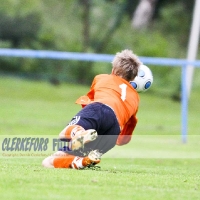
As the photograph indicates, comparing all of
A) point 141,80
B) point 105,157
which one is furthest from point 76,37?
point 141,80

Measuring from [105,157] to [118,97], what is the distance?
3857mm

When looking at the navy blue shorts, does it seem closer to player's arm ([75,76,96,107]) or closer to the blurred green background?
player's arm ([75,76,96,107])

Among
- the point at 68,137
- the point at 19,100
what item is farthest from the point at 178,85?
the point at 68,137

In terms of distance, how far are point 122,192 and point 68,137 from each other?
4.44ft

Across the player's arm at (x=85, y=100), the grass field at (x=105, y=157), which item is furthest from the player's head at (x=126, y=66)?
the grass field at (x=105, y=157)

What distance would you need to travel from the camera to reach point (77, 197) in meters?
5.17

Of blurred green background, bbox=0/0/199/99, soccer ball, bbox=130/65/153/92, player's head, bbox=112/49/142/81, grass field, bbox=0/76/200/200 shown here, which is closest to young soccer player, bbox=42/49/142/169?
player's head, bbox=112/49/142/81

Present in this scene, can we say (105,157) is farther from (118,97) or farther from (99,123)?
(99,123)

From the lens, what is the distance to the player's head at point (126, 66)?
23.8 feet

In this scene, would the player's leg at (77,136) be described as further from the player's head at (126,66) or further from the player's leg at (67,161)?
the player's head at (126,66)

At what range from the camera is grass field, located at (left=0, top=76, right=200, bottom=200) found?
18.1ft

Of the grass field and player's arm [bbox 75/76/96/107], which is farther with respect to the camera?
player's arm [bbox 75/76/96/107]

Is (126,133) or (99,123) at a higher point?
(126,133)

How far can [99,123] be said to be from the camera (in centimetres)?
691
